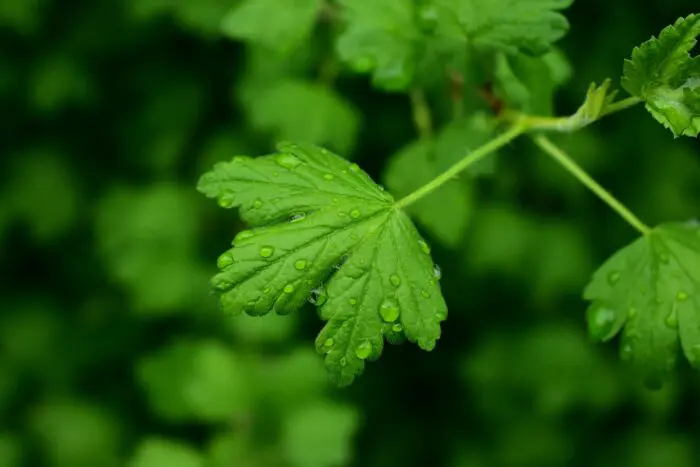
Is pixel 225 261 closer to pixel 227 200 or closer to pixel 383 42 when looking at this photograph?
pixel 227 200

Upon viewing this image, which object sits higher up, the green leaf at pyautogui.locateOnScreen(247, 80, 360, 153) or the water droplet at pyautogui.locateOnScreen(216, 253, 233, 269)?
the green leaf at pyautogui.locateOnScreen(247, 80, 360, 153)

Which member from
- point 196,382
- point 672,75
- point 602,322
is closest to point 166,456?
point 196,382

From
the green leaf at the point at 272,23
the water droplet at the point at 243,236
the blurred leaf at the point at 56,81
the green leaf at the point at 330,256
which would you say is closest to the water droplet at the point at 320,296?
the green leaf at the point at 330,256

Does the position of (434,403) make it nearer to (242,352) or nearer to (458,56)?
(242,352)

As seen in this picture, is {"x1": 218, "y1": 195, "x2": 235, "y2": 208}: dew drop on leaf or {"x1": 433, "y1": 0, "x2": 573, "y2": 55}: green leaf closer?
{"x1": 218, "y1": 195, "x2": 235, "y2": 208}: dew drop on leaf

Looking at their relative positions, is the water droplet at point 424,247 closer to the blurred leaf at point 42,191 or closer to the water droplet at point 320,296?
the water droplet at point 320,296

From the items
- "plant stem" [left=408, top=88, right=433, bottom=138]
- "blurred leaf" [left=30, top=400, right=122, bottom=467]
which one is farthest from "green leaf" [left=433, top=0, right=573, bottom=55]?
"blurred leaf" [left=30, top=400, right=122, bottom=467]

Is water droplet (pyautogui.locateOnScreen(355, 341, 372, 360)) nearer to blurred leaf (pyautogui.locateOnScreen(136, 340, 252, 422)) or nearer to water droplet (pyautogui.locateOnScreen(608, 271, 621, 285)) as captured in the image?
water droplet (pyautogui.locateOnScreen(608, 271, 621, 285))
